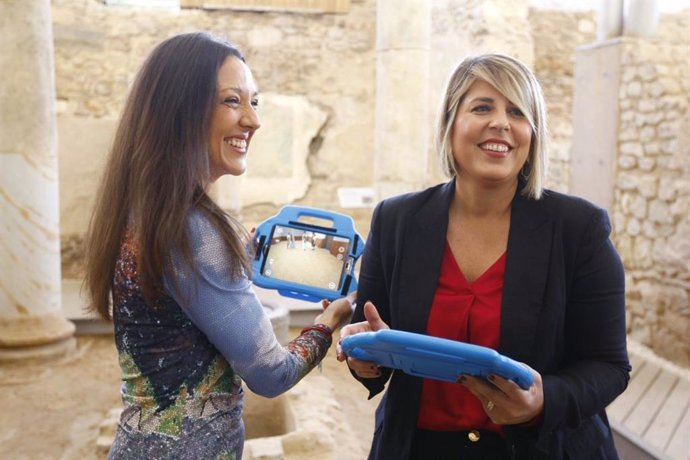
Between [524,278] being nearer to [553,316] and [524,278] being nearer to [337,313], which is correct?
[553,316]

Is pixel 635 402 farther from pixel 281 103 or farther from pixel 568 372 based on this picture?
pixel 281 103

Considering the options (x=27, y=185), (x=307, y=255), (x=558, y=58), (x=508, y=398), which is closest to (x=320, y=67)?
(x=558, y=58)

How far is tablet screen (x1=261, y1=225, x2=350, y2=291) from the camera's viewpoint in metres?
1.97

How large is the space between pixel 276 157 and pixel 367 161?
3.86ft

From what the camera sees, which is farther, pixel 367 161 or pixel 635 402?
pixel 367 161

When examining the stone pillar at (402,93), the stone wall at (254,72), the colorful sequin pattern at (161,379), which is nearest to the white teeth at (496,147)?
the colorful sequin pattern at (161,379)

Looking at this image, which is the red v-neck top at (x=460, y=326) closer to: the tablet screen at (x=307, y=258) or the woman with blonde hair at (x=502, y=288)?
the woman with blonde hair at (x=502, y=288)

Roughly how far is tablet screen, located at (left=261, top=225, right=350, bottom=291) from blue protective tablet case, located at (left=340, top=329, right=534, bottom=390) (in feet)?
2.09

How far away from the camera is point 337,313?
1.85 m

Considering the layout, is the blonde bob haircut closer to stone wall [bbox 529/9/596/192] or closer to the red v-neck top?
the red v-neck top

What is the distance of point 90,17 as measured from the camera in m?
7.86

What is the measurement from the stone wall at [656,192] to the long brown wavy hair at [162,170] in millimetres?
4310

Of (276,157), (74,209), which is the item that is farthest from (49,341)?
(276,157)

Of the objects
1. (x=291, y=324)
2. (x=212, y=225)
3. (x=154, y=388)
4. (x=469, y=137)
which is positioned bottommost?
(x=291, y=324)
